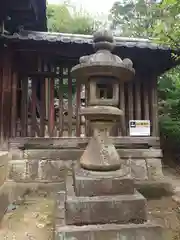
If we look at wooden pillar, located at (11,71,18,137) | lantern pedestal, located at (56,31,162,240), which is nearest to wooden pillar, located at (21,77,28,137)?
wooden pillar, located at (11,71,18,137)

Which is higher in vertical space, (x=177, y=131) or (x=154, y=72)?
(x=154, y=72)

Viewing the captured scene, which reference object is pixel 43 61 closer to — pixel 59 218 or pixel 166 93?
Answer: pixel 59 218

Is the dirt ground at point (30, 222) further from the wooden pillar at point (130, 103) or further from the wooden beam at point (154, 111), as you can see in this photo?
the wooden beam at point (154, 111)

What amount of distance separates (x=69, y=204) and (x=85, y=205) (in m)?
0.22

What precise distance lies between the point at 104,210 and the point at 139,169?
2910mm

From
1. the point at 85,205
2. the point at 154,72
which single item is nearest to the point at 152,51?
the point at 154,72

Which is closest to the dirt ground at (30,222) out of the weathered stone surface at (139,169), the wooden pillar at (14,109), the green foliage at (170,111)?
the wooden pillar at (14,109)

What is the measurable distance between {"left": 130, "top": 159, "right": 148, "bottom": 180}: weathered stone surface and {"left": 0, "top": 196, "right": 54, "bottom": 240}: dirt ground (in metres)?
2.24

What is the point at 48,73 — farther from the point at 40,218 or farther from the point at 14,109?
the point at 40,218

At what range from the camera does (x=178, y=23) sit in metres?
4.73

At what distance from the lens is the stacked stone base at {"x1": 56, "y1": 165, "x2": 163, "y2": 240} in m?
2.83

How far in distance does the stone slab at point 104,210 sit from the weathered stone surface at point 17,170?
2637mm

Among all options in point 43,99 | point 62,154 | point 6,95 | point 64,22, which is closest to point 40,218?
point 62,154

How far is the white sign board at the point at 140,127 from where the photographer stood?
584 cm
